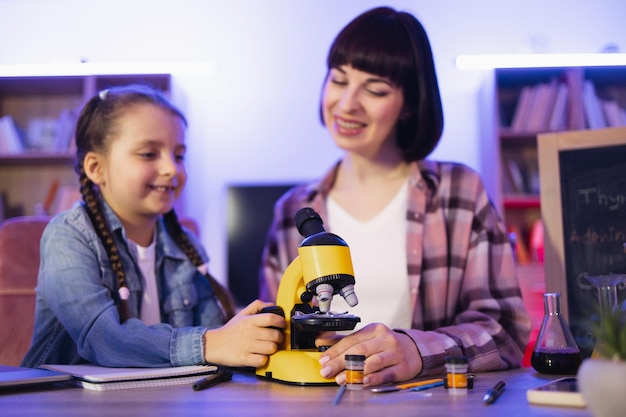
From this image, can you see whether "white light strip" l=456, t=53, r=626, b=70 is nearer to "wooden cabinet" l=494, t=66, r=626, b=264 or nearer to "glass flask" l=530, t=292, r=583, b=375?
"wooden cabinet" l=494, t=66, r=626, b=264

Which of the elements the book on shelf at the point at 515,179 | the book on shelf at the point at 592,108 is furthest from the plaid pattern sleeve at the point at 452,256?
the book on shelf at the point at 592,108

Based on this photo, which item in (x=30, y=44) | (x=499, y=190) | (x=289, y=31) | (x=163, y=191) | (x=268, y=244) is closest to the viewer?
(x=163, y=191)

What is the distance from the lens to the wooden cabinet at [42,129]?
4500 mm

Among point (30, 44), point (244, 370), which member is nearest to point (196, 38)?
point (30, 44)

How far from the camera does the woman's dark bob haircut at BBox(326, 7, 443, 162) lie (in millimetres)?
1790

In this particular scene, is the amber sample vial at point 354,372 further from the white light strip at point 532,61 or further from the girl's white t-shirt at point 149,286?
the white light strip at point 532,61

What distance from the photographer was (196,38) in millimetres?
4852

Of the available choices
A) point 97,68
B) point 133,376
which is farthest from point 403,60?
point 97,68

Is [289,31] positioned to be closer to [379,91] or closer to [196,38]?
[196,38]

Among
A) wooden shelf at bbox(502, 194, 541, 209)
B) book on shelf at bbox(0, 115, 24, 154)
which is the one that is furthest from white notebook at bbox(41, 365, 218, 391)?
book on shelf at bbox(0, 115, 24, 154)

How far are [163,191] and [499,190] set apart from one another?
9.99 ft

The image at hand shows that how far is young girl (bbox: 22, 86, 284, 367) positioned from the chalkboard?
73cm

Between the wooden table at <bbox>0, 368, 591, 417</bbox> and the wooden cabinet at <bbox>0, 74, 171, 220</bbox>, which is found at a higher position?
the wooden cabinet at <bbox>0, 74, 171, 220</bbox>

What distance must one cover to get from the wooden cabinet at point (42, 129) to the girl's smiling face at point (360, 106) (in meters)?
2.92
